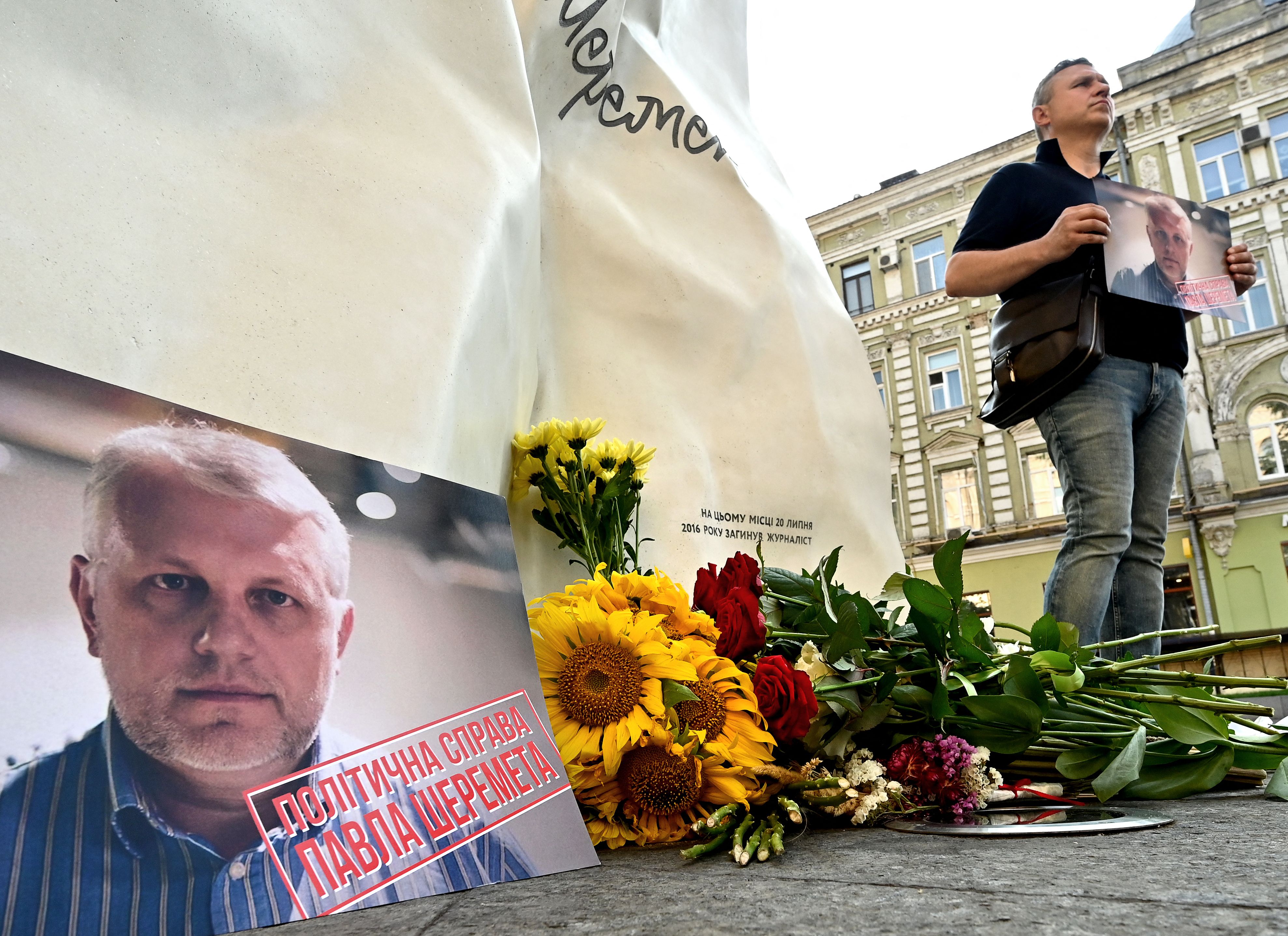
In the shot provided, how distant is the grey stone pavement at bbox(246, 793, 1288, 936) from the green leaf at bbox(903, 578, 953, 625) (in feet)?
0.96

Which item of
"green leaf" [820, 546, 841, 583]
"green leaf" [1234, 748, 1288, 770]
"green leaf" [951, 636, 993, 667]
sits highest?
"green leaf" [820, 546, 841, 583]

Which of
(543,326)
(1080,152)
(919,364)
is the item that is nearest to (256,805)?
(543,326)

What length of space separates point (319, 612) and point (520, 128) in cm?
83

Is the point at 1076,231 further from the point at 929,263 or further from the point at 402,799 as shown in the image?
the point at 929,263

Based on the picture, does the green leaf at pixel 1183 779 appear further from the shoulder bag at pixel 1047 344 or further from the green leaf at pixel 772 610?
the shoulder bag at pixel 1047 344

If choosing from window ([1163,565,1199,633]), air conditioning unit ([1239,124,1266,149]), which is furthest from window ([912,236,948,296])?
window ([1163,565,1199,633])

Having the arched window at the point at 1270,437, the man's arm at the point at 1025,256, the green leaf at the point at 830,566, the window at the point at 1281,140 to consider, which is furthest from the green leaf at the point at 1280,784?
the window at the point at 1281,140

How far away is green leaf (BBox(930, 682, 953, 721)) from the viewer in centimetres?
94

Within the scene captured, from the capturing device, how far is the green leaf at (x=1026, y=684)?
95 centimetres

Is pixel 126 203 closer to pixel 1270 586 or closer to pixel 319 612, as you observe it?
pixel 319 612

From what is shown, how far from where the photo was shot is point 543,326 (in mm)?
1396

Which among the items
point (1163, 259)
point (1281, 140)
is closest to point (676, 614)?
point (1163, 259)

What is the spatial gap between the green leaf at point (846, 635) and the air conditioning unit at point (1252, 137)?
13.9 meters

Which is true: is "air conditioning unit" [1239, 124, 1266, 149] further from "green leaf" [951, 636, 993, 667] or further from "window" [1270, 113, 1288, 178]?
"green leaf" [951, 636, 993, 667]
